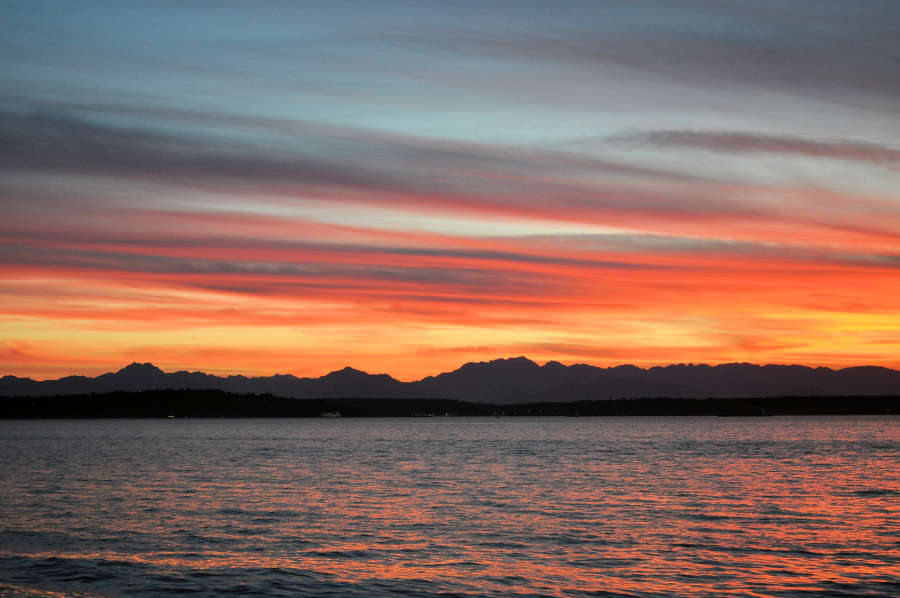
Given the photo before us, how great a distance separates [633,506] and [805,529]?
13.7m

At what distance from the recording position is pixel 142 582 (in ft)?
113

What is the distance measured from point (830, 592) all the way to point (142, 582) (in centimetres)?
2659

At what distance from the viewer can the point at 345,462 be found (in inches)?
4582

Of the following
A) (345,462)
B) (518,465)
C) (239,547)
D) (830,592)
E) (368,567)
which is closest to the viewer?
(830,592)

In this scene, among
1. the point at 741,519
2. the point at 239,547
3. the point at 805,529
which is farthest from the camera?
the point at 741,519

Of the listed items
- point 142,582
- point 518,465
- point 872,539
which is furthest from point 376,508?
point 518,465

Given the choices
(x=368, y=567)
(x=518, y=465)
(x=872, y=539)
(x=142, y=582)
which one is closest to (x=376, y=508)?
(x=368, y=567)

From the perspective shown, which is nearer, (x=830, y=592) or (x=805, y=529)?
(x=830, y=592)

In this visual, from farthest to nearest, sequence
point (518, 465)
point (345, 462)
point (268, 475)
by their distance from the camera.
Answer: point (345, 462) → point (518, 465) → point (268, 475)

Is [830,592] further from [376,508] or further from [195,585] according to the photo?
[376,508]

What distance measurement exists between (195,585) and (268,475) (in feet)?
189

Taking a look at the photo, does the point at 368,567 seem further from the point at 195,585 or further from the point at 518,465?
the point at 518,465

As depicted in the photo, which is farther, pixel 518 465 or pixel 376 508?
pixel 518 465

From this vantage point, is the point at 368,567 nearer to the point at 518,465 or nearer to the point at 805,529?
the point at 805,529
